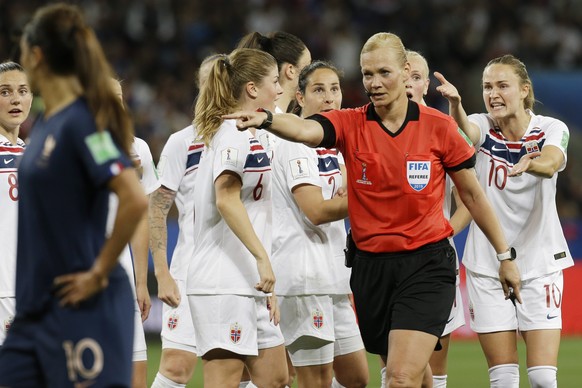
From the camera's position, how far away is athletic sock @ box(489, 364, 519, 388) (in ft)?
23.4

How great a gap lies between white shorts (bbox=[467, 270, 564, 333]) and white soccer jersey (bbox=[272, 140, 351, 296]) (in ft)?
3.19

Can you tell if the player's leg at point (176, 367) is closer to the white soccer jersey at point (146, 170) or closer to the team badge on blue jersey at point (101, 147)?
the white soccer jersey at point (146, 170)

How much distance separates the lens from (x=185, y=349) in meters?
7.33

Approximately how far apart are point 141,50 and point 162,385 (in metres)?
11.9

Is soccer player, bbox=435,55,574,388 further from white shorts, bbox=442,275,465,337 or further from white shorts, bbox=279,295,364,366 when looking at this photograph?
white shorts, bbox=279,295,364,366

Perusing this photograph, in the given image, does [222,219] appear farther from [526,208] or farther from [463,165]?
[526,208]

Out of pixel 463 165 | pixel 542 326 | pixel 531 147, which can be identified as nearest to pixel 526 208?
pixel 531 147

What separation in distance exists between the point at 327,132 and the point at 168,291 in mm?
1534

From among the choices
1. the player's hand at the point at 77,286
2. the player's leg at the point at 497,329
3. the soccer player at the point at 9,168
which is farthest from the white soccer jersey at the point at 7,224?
the player's leg at the point at 497,329

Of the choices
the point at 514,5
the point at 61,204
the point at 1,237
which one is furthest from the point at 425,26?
the point at 61,204

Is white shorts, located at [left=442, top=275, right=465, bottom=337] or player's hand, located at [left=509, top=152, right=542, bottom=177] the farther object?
white shorts, located at [left=442, top=275, right=465, bottom=337]

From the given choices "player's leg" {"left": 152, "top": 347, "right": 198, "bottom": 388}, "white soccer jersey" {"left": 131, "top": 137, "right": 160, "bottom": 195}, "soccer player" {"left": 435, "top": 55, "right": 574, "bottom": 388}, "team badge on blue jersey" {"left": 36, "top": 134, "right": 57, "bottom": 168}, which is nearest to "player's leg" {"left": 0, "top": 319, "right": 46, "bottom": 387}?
"team badge on blue jersey" {"left": 36, "top": 134, "right": 57, "bottom": 168}


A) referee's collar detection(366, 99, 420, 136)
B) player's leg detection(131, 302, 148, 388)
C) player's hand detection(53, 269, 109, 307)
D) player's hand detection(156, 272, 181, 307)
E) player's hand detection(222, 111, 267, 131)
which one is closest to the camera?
player's hand detection(53, 269, 109, 307)

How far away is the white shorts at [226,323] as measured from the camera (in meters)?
5.97
